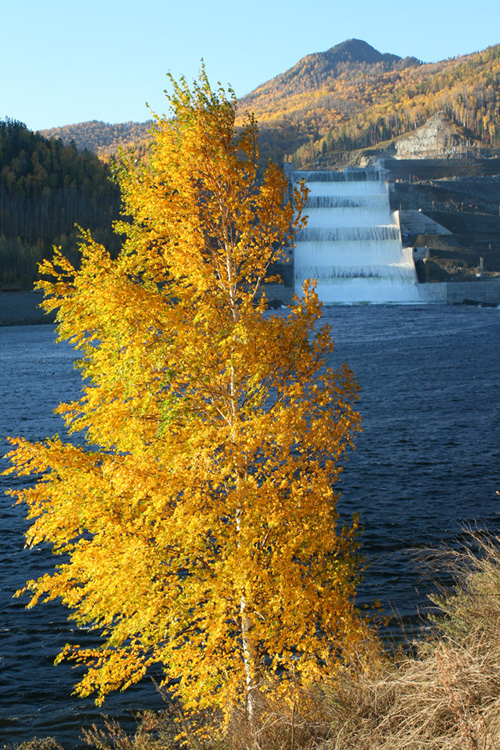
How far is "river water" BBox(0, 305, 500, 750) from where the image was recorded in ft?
33.0

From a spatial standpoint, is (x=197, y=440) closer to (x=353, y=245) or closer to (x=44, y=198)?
(x=353, y=245)

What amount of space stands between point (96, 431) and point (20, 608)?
22.0 ft

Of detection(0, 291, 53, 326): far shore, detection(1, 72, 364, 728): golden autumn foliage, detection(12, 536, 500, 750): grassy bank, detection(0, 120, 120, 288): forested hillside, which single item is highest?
detection(0, 120, 120, 288): forested hillside

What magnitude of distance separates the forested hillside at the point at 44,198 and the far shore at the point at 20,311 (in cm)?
1657

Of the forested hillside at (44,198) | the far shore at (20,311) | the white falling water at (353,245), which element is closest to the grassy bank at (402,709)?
the white falling water at (353,245)

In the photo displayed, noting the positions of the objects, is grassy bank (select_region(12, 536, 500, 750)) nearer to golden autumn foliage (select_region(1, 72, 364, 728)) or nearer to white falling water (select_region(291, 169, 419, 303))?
golden autumn foliage (select_region(1, 72, 364, 728))

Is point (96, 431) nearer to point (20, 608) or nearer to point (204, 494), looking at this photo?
point (204, 494)

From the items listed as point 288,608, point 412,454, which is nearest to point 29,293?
point 412,454

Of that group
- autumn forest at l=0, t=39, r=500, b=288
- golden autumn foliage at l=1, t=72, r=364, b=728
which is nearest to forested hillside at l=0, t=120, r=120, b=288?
autumn forest at l=0, t=39, r=500, b=288

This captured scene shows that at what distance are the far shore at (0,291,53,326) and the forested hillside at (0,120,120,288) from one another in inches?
652

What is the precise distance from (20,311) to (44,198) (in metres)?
52.5

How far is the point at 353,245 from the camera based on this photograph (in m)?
79.9

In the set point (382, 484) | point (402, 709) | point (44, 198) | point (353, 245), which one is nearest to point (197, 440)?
point (402, 709)

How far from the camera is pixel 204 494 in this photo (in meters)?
6.89
